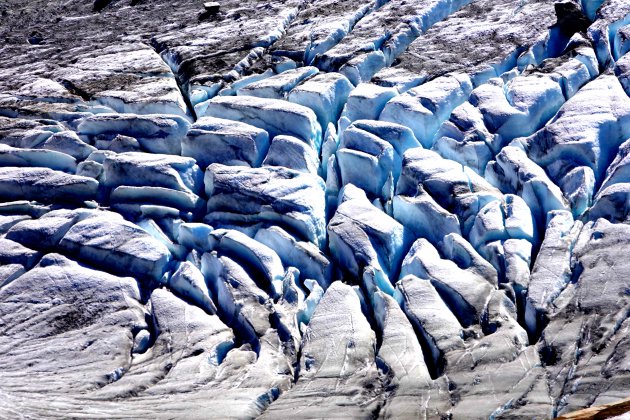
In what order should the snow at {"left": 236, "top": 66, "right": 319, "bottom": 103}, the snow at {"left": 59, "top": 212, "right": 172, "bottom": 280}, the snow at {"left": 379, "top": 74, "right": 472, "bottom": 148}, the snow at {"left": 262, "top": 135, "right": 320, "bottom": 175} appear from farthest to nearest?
1. the snow at {"left": 236, "top": 66, "right": 319, "bottom": 103}
2. the snow at {"left": 379, "top": 74, "right": 472, "bottom": 148}
3. the snow at {"left": 262, "top": 135, "right": 320, "bottom": 175}
4. the snow at {"left": 59, "top": 212, "right": 172, "bottom": 280}

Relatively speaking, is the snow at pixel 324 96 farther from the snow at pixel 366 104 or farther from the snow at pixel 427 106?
the snow at pixel 427 106

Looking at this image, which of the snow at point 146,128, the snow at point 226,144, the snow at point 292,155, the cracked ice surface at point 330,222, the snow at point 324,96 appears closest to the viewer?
the cracked ice surface at point 330,222

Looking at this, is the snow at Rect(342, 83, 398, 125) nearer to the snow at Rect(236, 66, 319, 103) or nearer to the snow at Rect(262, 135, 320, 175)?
the snow at Rect(262, 135, 320, 175)

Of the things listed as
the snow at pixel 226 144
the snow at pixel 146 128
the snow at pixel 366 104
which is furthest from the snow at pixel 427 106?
the snow at pixel 146 128

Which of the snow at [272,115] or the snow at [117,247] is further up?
the snow at [272,115]

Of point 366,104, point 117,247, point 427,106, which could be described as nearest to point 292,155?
point 366,104

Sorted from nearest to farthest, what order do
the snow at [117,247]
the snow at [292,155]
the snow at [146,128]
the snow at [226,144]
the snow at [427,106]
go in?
the snow at [117,247]
the snow at [292,155]
the snow at [226,144]
the snow at [427,106]
the snow at [146,128]

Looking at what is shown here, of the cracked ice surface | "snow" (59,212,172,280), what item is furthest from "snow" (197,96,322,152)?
"snow" (59,212,172,280)

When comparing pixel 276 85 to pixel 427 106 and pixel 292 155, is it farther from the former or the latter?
pixel 427 106

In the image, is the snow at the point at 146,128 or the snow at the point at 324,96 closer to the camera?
the snow at the point at 146,128
